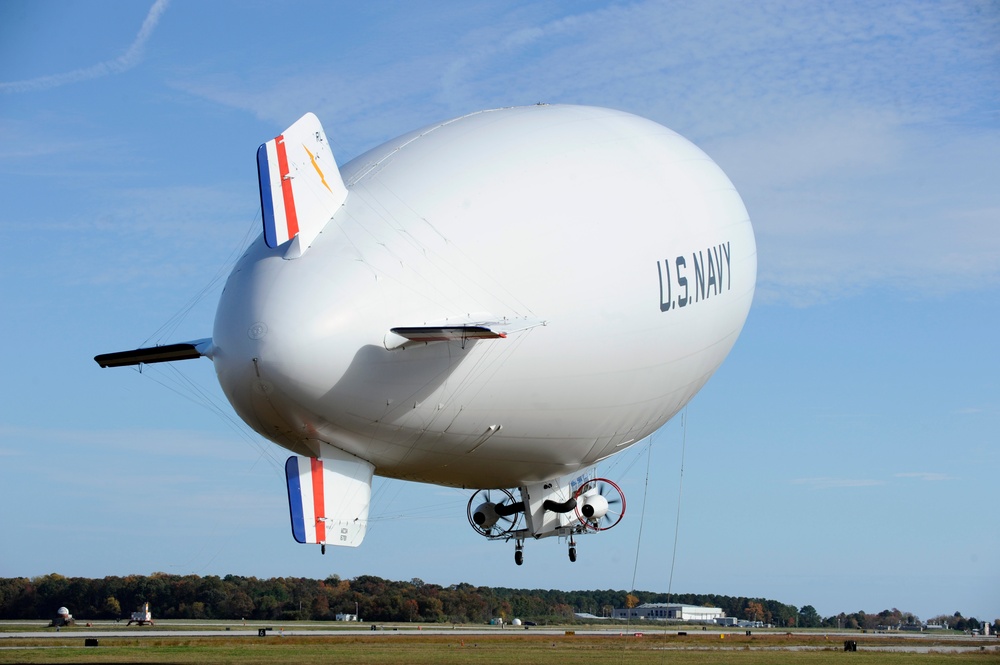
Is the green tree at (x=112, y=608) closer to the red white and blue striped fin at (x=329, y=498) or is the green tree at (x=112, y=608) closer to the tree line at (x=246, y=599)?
the tree line at (x=246, y=599)

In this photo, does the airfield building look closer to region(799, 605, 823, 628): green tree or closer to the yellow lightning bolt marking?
region(799, 605, 823, 628): green tree

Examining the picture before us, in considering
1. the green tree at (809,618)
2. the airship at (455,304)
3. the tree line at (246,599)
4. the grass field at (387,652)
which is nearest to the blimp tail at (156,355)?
the airship at (455,304)

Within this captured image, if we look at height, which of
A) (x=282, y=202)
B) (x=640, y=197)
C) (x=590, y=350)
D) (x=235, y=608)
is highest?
(x=640, y=197)

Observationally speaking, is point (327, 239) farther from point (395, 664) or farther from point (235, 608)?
point (235, 608)

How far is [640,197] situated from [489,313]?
5.16 meters

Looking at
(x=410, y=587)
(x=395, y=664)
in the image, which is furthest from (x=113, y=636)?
(x=410, y=587)

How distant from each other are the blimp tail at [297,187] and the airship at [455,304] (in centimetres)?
3

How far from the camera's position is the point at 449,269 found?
20062 millimetres

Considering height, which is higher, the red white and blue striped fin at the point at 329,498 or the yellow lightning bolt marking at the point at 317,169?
the yellow lightning bolt marking at the point at 317,169

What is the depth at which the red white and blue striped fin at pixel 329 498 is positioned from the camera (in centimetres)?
2059

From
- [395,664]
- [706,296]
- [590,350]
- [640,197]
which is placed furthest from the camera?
[395,664]

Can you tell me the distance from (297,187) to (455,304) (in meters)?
3.38

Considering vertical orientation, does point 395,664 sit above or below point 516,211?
below

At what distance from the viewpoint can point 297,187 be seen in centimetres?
2017
